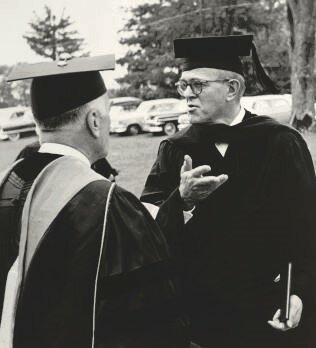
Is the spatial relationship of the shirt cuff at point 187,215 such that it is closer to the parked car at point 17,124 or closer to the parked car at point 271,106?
the parked car at point 271,106

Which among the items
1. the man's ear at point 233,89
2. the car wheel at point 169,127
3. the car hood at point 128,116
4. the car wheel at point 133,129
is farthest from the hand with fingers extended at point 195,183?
the car wheel at point 133,129

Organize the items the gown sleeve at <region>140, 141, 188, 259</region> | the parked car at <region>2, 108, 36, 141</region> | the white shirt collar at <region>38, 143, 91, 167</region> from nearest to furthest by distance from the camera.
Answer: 1. the white shirt collar at <region>38, 143, 91, 167</region>
2. the gown sleeve at <region>140, 141, 188, 259</region>
3. the parked car at <region>2, 108, 36, 141</region>

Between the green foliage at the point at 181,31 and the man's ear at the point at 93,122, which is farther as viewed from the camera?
the green foliage at the point at 181,31

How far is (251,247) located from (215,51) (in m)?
1.08

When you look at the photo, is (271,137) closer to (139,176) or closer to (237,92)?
(237,92)

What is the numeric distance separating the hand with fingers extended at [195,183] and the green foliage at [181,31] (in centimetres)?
2591

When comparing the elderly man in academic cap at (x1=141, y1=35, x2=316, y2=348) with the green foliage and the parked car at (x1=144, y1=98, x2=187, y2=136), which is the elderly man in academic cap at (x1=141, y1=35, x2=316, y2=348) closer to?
the parked car at (x1=144, y1=98, x2=187, y2=136)

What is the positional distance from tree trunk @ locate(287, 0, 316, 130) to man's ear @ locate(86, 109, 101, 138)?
675 inches

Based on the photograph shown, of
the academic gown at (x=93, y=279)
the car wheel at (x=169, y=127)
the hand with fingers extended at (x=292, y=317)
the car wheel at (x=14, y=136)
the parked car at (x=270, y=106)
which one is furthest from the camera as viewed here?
the car wheel at (x=14, y=136)

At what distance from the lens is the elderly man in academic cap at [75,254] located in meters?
1.66

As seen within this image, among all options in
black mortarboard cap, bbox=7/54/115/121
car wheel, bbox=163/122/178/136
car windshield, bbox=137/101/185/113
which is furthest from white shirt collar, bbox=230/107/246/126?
car wheel, bbox=163/122/178/136

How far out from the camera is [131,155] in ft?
56.0

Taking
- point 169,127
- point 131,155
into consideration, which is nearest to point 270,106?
point 169,127

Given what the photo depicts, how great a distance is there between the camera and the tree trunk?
18.3 m
